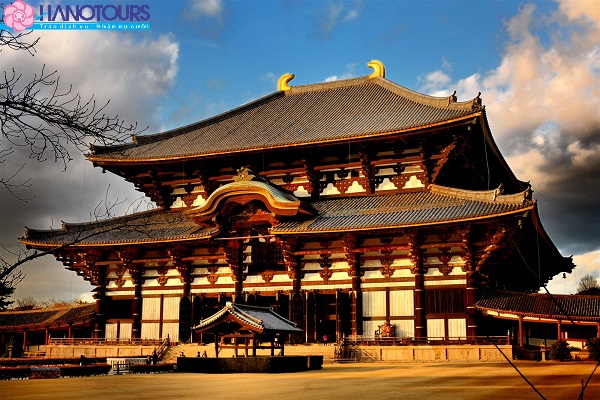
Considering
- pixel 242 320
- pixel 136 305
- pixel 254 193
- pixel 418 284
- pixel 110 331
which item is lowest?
pixel 110 331

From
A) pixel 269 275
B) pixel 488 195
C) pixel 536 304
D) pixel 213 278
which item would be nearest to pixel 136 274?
pixel 213 278

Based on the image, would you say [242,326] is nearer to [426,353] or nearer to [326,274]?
[426,353]

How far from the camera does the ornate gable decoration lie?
3406 centimetres

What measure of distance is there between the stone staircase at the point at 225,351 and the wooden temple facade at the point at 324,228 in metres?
1.51

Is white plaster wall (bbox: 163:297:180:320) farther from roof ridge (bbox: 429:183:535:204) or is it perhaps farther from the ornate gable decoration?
roof ridge (bbox: 429:183:535:204)

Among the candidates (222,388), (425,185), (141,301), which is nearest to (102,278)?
(141,301)

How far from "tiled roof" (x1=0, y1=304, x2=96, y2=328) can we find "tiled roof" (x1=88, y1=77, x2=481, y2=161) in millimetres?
10538

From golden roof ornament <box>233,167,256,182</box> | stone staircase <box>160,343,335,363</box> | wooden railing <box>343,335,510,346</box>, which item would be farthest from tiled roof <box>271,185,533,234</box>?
stone staircase <box>160,343,335,363</box>

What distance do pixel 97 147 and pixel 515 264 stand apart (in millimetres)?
27566

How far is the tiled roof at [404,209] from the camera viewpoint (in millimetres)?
30672

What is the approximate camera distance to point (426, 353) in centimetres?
3109

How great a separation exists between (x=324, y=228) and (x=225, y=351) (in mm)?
8451

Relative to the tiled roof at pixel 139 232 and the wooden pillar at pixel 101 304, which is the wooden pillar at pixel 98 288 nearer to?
the wooden pillar at pixel 101 304

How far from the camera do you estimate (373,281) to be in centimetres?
3447
